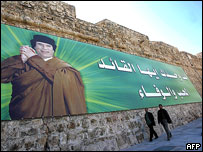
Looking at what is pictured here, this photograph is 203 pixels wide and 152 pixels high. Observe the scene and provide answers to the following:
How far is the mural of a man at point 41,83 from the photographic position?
2.28 m

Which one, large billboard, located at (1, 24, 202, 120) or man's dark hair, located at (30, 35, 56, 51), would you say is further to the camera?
man's dark hair, located at (30, 35, 56, 51)

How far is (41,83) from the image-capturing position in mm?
2572

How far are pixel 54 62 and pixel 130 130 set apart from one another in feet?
7.59

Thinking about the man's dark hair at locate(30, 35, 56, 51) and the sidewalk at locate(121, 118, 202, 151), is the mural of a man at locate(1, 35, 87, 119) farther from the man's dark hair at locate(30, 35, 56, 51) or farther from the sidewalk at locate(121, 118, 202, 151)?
the sidewalk at locate(121, 118, 202, 151)

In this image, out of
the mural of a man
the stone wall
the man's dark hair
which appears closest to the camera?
the stone wall

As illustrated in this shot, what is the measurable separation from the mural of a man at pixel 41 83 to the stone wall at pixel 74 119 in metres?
0.19

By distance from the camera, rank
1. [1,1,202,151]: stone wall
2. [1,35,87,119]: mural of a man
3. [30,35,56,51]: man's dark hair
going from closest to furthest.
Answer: [1,1,202,151]: stone wall, [1,35,87,119]: mural of a man, [30,35,56,51]: man's dark hair

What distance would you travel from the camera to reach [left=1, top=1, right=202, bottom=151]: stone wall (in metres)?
2.14

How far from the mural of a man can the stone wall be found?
0.62ft

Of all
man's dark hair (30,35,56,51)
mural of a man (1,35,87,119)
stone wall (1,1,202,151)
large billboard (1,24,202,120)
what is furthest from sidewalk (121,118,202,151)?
man's dark hair (30,35,56,51)

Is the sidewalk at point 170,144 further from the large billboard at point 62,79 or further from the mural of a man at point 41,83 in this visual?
the mural of a man at point 41,83

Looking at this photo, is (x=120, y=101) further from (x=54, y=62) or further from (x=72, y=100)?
(x=54, y=62)

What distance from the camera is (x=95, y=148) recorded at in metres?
2.53

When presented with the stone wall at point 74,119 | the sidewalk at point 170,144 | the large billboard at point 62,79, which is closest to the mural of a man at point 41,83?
the large billboard at point 62,79
